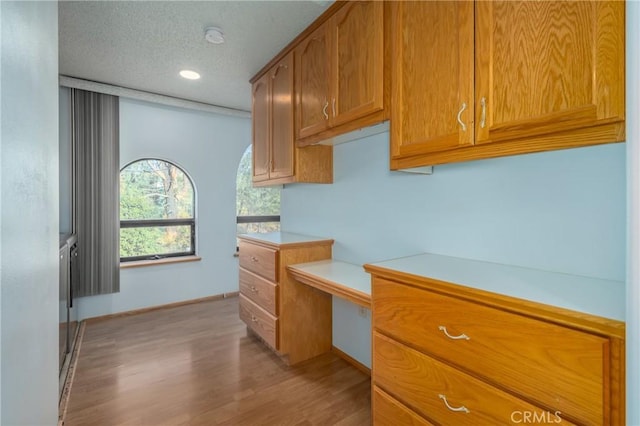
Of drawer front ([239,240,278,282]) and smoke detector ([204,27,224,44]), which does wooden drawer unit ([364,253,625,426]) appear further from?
smoke detector ([204,27,224,44])

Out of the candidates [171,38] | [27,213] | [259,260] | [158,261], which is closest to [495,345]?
[27,213]

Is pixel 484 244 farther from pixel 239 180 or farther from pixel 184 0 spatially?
pixel 239 180

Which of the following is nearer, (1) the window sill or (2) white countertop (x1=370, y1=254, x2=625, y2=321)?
(2) white countertop (x1=370, y1=254, x2=625, y2=321)

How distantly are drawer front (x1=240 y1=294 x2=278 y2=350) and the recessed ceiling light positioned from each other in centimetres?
229

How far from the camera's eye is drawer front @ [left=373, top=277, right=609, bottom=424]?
0.77 meters

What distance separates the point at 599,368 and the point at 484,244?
29.1 inches

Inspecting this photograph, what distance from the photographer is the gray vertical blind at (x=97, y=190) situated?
3.06 meters

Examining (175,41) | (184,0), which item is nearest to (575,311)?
(184,0)

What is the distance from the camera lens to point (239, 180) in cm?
429

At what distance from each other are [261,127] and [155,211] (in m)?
1.94

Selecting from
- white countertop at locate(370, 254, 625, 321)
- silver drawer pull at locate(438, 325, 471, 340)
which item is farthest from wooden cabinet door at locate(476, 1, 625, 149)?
silver drawer pull at locate(438, 325, 471, 340)

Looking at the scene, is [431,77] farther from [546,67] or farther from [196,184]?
[196,184]

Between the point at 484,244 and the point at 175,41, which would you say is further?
the point at 175,41

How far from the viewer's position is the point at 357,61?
167cm
